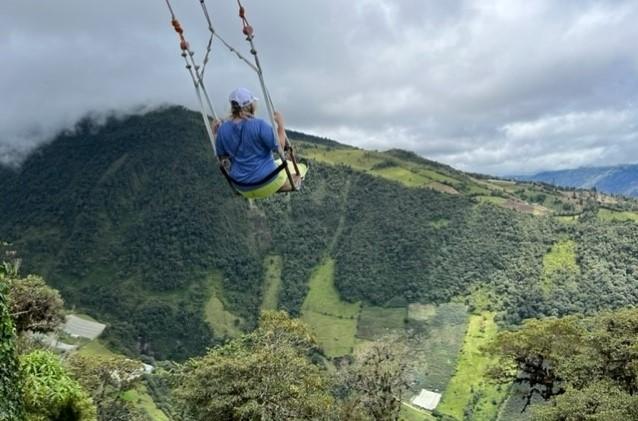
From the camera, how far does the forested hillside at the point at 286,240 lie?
11769cm

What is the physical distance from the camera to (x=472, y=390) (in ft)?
Answer: 301

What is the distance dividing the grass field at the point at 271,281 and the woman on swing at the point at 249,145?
132 m

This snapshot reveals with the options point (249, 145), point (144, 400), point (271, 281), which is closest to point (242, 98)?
point (249, 145)

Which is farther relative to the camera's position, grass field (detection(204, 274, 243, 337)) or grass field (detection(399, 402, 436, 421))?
grass field (detection(204, 274, 243, 337))

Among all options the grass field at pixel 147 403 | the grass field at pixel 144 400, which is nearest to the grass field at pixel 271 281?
the grass field at pixel 144 400

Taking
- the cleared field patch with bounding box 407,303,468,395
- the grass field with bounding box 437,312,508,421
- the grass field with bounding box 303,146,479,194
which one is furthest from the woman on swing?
the grass field with bounding box 303,146,479,194

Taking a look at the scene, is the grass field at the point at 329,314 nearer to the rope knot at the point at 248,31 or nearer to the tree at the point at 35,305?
the tree at the point at 35,305

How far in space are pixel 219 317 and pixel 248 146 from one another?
130m

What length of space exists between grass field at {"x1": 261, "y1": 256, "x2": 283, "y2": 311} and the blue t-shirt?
132 m

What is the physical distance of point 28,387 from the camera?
947 cm

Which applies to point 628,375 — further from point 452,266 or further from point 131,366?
point 452,266

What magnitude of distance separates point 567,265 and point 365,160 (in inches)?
3426

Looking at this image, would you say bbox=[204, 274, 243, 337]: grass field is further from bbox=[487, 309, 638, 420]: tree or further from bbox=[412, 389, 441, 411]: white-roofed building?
bbox=[487, 309, 638, 420]: tree

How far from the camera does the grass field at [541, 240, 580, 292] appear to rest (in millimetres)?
112812
